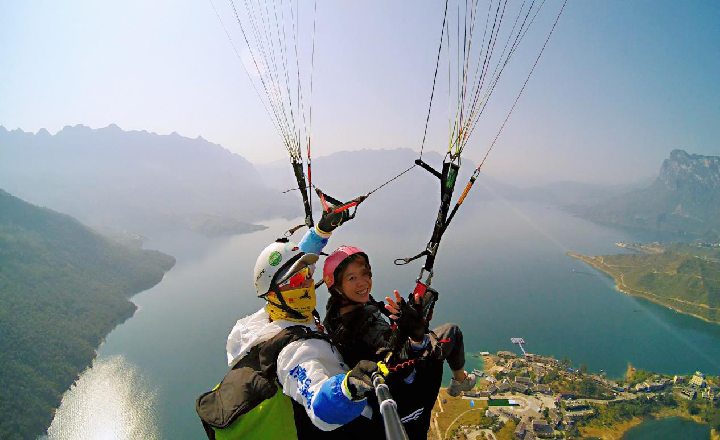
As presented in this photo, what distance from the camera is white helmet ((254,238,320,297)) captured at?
199 centimetres

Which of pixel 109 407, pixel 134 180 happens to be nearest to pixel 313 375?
pixel 109 407

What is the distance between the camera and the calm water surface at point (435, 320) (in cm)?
2752

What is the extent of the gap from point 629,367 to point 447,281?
70.3 ft

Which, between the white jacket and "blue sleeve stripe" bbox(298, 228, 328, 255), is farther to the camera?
"blue sleeve stripe" bbox(298, 228, 328, 255)

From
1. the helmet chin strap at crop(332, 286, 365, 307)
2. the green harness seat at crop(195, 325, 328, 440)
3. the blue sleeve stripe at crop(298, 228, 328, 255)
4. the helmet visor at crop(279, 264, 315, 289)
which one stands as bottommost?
the green harness seat at crop(195, 325, 328, 440)

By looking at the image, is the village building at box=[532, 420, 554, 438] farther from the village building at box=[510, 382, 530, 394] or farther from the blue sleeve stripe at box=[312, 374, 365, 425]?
the blue sleeve stripe at box=[312, 374, 365, 425]

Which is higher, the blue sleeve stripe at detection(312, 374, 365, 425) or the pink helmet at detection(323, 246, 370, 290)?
the pink helmet at detection(323, 246, 370, 290)

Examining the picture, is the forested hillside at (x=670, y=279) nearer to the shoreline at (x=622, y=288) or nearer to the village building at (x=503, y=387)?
the shoreline at (x=622, y=288)

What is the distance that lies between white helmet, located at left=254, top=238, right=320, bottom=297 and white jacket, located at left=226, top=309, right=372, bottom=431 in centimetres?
26

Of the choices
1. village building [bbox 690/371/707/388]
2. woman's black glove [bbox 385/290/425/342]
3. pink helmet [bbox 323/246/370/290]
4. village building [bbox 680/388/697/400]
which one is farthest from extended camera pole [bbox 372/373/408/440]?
village building [bbox 690/371/707/388]

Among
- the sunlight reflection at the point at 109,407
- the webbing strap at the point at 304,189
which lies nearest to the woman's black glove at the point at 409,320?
the webbing strap at the point at 304,189

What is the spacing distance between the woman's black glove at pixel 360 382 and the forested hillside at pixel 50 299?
37.9 meters

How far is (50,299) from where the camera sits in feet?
142

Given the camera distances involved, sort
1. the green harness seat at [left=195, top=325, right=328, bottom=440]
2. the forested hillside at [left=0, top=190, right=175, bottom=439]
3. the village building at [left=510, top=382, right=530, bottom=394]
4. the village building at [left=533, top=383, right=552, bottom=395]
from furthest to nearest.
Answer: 1. the forested hillside at [left=0, top=190, right=175, bottom=439]
2. the village building at [left=533, top=383, right=552, bottom=395]
3. the village building at [left=510, top=382, right=530, bottom=394]
4. the green harness seat at [left=195, top=325, right=328, bottom=440]
